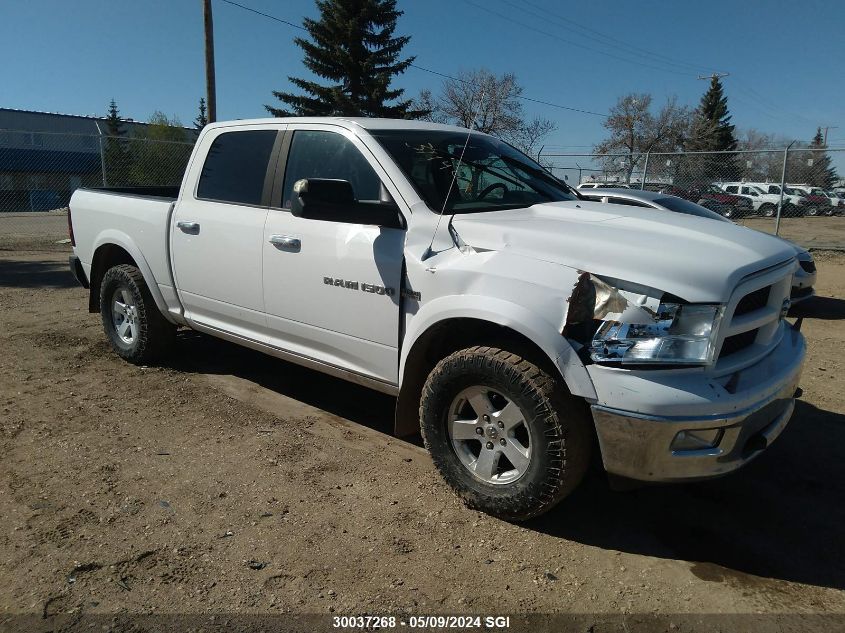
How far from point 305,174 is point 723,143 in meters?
54.4

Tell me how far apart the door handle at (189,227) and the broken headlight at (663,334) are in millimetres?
3087

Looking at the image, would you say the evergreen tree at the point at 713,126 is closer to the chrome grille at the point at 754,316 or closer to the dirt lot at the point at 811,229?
the dirt lot at the point at 811,229

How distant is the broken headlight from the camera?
2639mm

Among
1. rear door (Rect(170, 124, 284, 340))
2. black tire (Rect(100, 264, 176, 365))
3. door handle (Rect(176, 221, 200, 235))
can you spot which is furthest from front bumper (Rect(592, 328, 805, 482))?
black tire (Rect(100, 264, 176, 365))

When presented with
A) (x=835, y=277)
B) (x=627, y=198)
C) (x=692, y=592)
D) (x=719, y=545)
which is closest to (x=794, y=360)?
(x=719, y=545)

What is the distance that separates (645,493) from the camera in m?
3.60

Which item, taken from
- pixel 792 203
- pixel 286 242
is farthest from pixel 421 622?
pixel 792 203

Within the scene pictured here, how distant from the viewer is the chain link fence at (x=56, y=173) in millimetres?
18320

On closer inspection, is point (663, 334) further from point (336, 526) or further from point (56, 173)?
point (56, 173)

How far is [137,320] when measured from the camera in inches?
210

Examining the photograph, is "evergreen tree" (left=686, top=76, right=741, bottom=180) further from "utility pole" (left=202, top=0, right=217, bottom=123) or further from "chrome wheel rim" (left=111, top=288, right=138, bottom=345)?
"chrome wheel rim" (left=111, top=288, right=138, bottom=345)

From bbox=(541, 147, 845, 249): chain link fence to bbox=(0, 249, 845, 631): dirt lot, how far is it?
14381 millimetres

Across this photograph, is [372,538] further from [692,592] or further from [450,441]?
[692,592]

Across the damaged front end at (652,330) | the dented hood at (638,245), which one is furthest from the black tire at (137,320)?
the damaged front end at (652,330)
